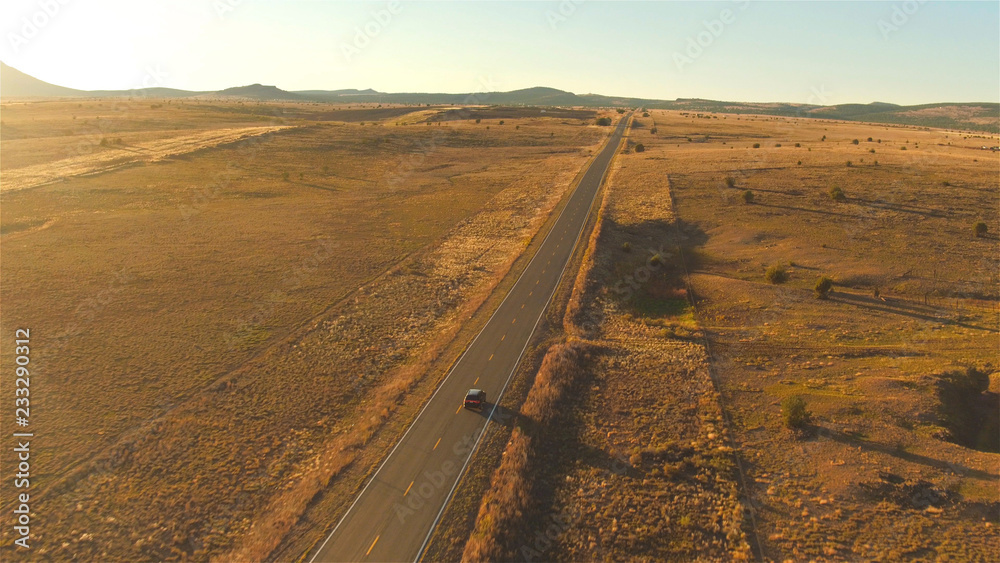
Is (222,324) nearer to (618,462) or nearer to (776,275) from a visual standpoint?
(618,462)

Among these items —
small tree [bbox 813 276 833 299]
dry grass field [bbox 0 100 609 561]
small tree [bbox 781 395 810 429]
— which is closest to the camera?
dry grass field [bbox 0 100 609 561]

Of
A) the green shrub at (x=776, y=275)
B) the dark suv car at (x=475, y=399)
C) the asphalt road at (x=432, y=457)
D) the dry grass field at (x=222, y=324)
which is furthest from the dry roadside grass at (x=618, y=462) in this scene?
the green shrub at (x=776, y=275)

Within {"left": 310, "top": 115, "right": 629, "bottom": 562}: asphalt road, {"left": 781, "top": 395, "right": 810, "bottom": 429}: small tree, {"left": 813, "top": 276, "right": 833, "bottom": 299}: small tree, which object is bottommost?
{"left": 310, "top": 115, "right": 629, "bottom": 562}: asphalt road

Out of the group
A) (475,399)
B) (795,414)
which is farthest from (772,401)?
(475,399)

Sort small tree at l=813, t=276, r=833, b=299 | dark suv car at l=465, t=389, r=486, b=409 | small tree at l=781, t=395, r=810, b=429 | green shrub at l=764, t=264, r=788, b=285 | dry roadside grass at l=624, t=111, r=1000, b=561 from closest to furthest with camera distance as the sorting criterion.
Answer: dry roadside grass at l=624, t=111, r=1000, b=561 < small tree at l=781, t=395, r=810, b=429 < dark suv car at l=465, t=389, r=486, b=409 < small tree at l=813, t=276, r=833, b=299 < green shrub at l=764, t=264, r=788, b=285

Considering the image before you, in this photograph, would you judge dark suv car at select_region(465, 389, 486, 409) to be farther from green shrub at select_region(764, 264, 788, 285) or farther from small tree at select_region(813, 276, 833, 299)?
small tree at select_region(813, 276, 833, 299)

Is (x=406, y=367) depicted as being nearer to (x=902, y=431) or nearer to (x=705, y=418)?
(x=705, y=418)

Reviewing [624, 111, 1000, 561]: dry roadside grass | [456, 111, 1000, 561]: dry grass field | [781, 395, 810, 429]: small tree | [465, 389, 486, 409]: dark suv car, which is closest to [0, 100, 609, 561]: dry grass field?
[465, 389, 486, 409]: dark suv car
